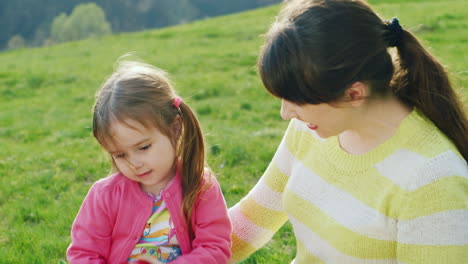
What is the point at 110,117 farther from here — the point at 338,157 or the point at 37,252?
the point at 37,252

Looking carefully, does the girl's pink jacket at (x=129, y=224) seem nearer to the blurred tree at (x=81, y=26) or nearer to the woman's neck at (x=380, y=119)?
the woman's neck at (x=380, y=119)

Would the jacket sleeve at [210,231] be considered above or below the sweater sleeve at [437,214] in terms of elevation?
below

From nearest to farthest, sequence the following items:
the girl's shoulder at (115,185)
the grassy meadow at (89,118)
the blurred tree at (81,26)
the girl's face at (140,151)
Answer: the girl's face at (140,151) < the girl's shoulder at (115,185) < the grassy meadow at (89,118) < the blurred tree at (81,26)

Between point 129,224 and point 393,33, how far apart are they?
56.3 inches

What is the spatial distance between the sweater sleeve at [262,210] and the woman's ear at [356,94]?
0.59 meters

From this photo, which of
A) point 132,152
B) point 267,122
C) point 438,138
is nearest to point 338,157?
point 438,138

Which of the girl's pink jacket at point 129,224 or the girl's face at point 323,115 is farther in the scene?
the girl's pink jacket at point 129,224

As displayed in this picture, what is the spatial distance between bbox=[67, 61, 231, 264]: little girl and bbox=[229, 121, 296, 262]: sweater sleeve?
196mm

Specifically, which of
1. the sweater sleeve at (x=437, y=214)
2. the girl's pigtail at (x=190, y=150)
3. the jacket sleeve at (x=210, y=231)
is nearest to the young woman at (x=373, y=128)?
the sweater sleeve at (x=437, y=214)

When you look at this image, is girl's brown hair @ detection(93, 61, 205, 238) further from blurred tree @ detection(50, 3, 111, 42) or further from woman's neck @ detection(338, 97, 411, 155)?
blurred tree @ detection(50, 3, 111, 42)

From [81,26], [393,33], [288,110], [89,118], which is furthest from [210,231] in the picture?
[81,26]

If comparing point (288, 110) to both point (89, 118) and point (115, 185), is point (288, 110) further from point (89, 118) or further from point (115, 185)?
point (89, 118)

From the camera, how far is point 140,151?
2562 mm

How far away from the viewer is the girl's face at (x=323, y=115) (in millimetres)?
2113
